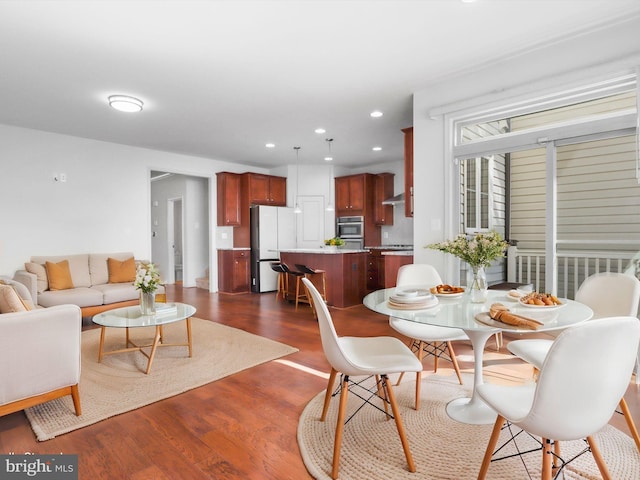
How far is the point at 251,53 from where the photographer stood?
3.09m

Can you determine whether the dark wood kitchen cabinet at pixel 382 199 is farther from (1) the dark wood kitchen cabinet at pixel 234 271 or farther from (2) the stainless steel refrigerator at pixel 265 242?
(1) the dark wood kitchen cabinet at pixel 234 271

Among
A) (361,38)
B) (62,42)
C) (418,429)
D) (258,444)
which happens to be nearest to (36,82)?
(62,42)

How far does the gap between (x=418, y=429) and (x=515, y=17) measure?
2867 mm

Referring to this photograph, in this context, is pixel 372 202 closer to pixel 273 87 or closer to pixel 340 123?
pixel 340 123

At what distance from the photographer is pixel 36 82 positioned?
3.57 m

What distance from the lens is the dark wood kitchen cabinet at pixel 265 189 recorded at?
7.30 meters

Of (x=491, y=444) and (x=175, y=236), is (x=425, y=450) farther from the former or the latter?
(x=175, y=236)

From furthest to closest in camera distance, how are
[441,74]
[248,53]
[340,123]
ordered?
[340,123], [441,74], [248,53]

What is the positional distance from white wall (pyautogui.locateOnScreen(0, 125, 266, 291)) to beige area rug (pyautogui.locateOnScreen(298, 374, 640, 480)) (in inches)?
193

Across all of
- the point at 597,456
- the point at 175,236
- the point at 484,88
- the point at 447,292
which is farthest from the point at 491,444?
the point at 175,236

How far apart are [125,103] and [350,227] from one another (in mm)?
4793

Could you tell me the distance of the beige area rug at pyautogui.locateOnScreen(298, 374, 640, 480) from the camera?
1.69 m

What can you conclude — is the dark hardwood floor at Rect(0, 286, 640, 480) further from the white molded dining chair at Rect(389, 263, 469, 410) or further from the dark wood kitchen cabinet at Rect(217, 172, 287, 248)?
the dark wood kitchen cabinet at Rect(217, 172, 287, 248)

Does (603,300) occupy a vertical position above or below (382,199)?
below
